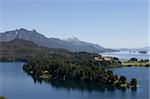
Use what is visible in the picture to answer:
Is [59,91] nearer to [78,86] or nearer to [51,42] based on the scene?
[78,86]

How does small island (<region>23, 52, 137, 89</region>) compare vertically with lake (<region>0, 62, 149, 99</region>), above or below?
above

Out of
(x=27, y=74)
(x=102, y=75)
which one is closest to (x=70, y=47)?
(x=27, y=74)

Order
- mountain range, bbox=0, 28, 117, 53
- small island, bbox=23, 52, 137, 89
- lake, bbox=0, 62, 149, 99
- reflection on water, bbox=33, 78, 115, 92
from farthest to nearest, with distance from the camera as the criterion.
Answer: mountain range, bbox=0, 28, 117, 53
small island, bbox=23, 52, 137, 89
reflection on water, bbox=33, 78, 115, 92
lake, bbox=0, 62, 149, 99

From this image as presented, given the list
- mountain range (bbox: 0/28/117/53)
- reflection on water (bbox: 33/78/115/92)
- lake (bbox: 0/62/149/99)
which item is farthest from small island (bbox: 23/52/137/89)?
mountain range (bbox: 0/28/117/53)

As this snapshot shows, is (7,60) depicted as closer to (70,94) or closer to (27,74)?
(27,74)

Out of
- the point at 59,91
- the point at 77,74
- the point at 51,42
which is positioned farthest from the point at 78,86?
the point at 51,42

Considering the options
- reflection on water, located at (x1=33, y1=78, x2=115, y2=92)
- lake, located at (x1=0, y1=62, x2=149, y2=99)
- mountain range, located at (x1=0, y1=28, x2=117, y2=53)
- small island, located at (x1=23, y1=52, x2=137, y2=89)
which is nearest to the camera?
lake, located at (x1=0, y1=62, x2=149, y2=99)

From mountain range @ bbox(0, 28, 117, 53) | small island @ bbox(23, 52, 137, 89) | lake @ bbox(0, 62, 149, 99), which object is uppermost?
mountain range @ bbox(0, 28, 117, 53)

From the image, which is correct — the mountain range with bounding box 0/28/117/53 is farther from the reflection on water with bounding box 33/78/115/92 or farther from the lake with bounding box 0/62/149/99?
the lake with bounding box 0/62/149/99

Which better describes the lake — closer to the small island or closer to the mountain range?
the small island

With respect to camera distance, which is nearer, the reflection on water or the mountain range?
the reflection on water

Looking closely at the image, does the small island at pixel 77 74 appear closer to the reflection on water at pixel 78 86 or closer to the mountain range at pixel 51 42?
the reflection on water at pixel 78 86

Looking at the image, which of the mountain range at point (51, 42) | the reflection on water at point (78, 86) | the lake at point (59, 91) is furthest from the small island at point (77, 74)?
the mountain range at point (51, 42)

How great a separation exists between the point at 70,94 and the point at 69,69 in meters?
2.50
